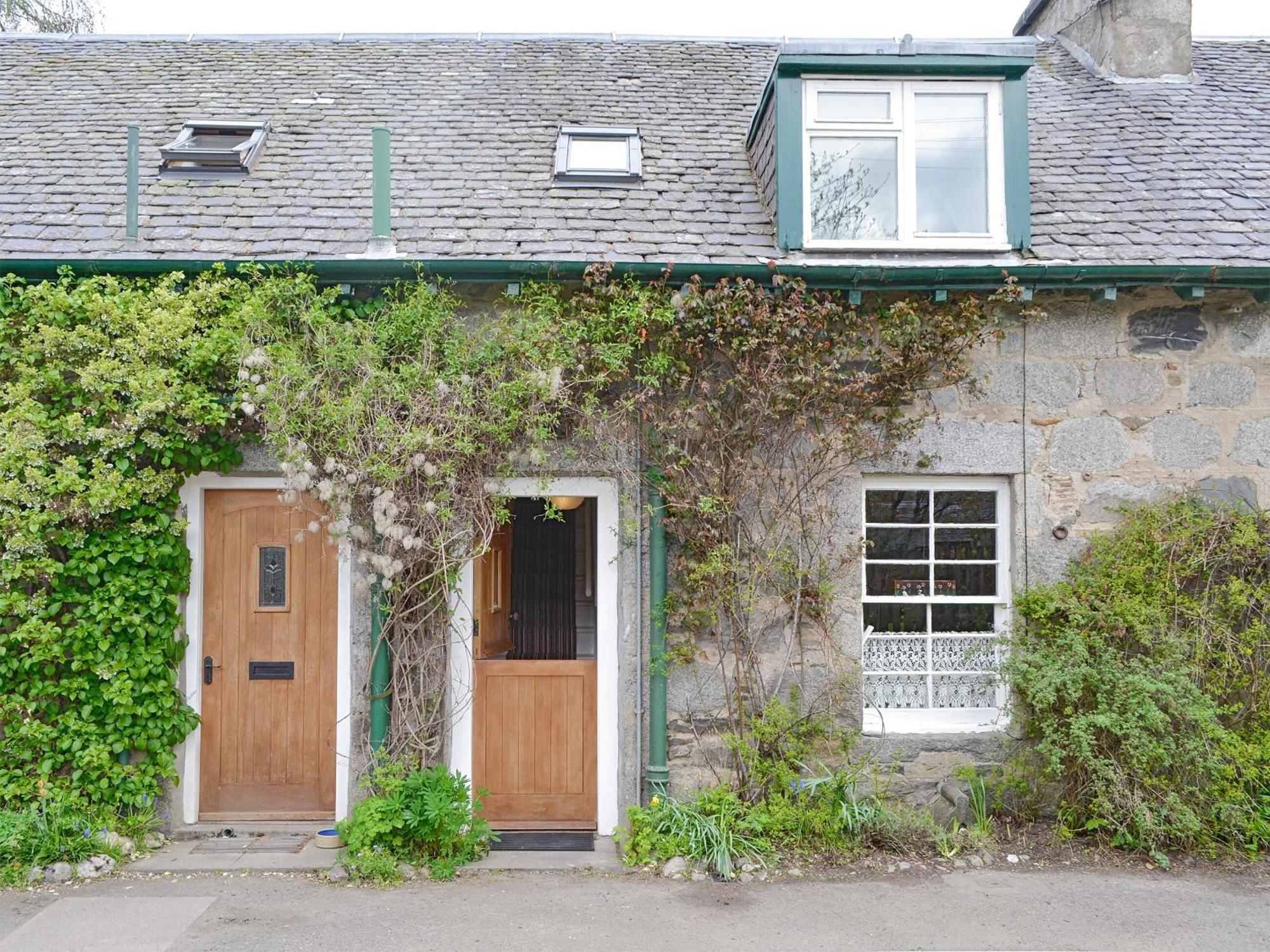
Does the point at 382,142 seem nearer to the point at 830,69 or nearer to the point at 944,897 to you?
the point at 830,69

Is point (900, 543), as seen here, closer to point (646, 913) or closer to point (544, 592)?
point (544, 592)

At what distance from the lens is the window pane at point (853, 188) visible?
6.79m

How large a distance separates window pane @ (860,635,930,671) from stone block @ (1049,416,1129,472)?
1559 mm

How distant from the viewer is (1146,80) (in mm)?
8867

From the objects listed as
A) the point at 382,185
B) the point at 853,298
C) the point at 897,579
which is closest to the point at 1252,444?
the point at 897,579

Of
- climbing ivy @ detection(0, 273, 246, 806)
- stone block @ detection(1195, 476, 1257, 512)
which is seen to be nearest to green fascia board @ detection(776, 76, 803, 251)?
stone block @ detection(1195, 476, 1257, 512)

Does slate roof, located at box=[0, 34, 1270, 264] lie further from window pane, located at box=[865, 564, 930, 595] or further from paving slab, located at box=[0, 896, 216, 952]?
paving slab, located at box=[0, 896, 216, 952]

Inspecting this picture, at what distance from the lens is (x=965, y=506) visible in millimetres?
6621

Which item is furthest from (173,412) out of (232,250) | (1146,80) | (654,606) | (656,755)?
(1146,80)

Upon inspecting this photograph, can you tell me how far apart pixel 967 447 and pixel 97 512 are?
562cm

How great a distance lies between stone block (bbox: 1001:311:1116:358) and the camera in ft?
21.3

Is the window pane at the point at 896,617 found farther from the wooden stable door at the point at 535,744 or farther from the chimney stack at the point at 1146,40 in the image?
the chimney stack at the point at 1146,40

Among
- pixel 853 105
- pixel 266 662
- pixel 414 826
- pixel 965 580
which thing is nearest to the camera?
pixel 414 826

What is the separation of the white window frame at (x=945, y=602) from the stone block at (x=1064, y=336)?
0.95 metres
